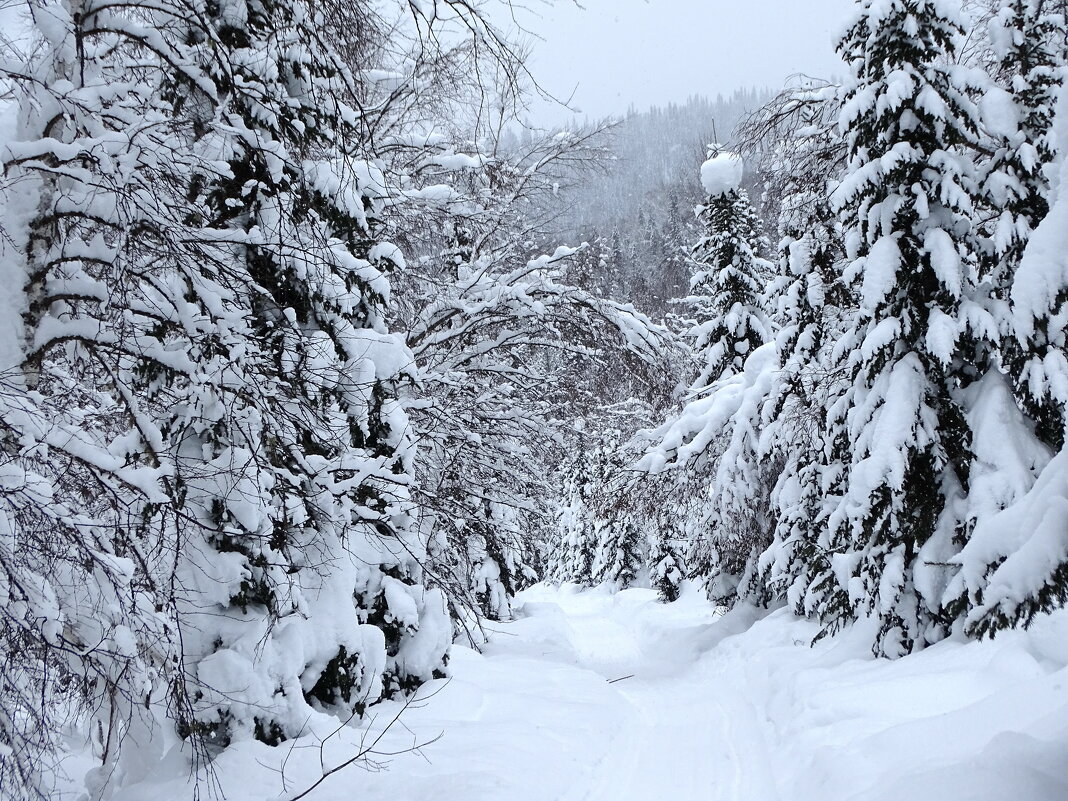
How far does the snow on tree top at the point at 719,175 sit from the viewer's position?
15.2m

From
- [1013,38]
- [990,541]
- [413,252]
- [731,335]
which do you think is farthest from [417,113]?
[731,335]

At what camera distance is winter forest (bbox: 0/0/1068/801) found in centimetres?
305

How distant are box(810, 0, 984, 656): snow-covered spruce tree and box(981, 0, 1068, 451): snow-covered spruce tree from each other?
0.32 m

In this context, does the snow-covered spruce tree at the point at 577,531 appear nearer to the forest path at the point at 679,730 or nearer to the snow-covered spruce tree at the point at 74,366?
the forest path at the point at 679,730

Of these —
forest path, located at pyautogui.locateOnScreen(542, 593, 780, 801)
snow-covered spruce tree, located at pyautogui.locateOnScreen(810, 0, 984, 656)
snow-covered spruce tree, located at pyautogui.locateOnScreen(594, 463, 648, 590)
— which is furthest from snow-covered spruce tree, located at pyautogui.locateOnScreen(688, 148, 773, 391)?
snow-covered spruce tree, located at pyautogui.locateOnScreen(594, 463, 648, 590)

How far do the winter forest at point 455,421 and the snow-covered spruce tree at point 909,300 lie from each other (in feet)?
0.15

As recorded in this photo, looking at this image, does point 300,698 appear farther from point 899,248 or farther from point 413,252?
point 899,248

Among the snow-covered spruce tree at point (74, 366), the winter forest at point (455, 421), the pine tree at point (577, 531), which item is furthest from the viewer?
the pine tree at point (577, 531)

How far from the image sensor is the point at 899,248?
7355 mm

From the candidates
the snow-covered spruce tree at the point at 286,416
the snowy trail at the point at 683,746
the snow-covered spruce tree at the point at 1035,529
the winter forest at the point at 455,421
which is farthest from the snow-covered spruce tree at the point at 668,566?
the snow-covered spruce tree at the point at 1035,529

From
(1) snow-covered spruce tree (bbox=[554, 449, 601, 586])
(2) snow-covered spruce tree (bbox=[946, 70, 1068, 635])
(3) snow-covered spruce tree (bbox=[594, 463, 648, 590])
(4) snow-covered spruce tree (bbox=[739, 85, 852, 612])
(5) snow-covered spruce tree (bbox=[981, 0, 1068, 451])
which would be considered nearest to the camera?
(2) snow-covered spruce tree (bbox=[946, 70, 1068, 635])

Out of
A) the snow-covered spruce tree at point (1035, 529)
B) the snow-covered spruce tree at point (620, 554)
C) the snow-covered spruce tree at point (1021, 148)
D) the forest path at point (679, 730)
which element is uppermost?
the snow-covered spruce tree at point (1021, 148)

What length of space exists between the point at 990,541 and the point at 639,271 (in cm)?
6729

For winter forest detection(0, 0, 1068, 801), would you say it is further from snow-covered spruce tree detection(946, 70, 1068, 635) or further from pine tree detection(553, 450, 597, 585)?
pine tree detection(553, 450, 597, 585)
